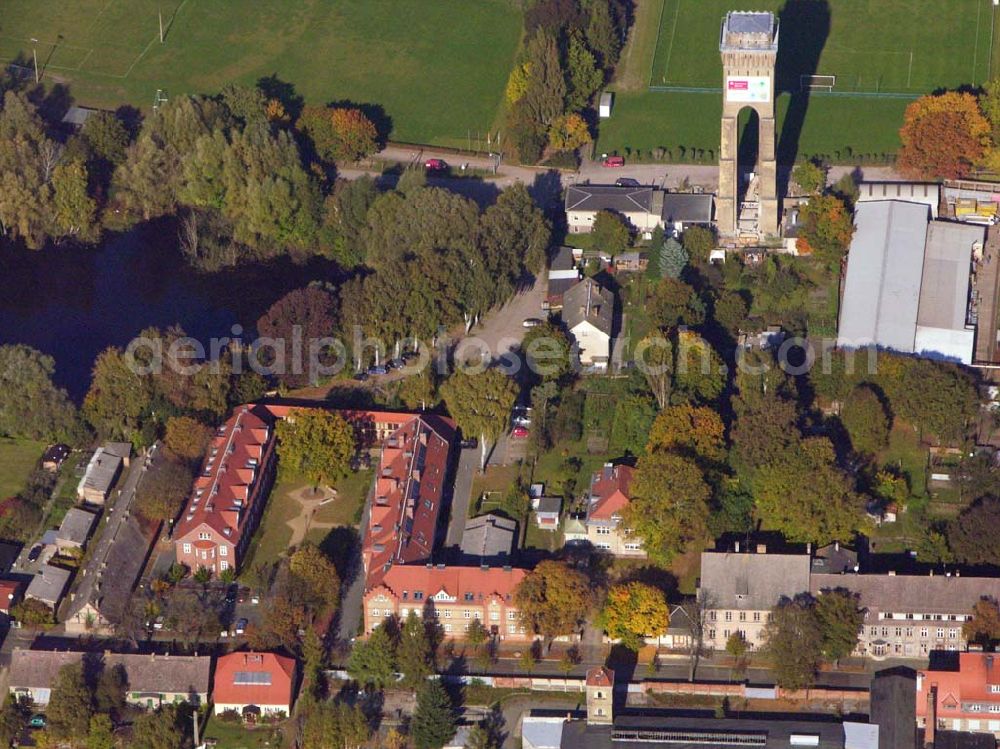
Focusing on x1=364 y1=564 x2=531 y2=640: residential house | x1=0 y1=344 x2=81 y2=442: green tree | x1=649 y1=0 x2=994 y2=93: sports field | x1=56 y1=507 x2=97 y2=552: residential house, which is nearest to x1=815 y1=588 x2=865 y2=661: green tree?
x1=364 y1=564 x2=531 y2=640: residential house

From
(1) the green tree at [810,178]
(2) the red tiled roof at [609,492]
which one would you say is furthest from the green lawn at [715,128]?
(2) the red tiled roof at [609,492]

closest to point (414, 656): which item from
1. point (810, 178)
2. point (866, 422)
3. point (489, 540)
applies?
point (489, 540)

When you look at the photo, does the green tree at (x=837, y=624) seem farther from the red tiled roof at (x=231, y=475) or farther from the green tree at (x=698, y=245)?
the green tree at (x=698, y=245)

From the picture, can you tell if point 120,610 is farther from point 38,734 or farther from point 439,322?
point 439,322

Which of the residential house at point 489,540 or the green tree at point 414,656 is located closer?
the green tree at point 414,656

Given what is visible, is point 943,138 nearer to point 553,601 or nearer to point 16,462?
point 553,601

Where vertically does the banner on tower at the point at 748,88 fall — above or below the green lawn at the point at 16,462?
above

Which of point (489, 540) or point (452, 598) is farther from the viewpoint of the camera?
point (489, 540)
